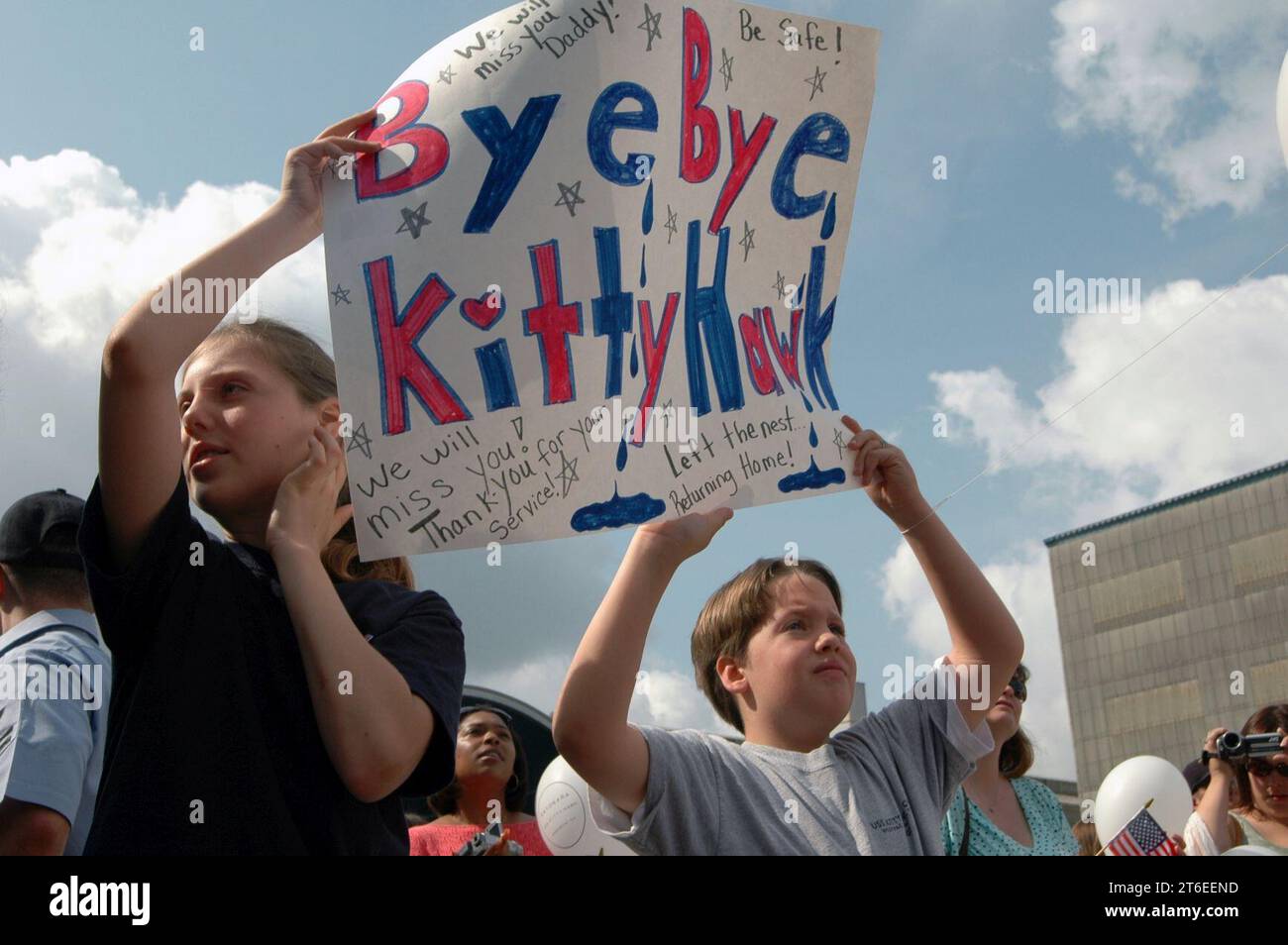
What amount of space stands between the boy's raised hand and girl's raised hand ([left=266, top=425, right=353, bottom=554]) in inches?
21.5

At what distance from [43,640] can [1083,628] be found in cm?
6480

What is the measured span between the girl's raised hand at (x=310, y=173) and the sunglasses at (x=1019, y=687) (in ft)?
8.07

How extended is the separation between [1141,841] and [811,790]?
2.47ft

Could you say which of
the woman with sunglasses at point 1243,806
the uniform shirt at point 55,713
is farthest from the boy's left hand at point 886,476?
the woman with sunglasses at point 1243,806

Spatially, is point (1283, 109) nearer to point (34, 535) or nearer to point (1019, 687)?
point (1019, 687)

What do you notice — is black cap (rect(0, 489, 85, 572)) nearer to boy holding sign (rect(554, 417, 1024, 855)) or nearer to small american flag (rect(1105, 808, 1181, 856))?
boy holding sign (rect(554, 417, 1024, 855))

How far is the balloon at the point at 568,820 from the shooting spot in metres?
3.97

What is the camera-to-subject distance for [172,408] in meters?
1.81

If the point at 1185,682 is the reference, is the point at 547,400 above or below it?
below

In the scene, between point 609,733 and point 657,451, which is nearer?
point 609,733

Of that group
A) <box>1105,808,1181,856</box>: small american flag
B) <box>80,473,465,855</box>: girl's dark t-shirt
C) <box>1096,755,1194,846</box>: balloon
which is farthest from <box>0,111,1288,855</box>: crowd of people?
<box>1096,755,1194,846</box>: balloon

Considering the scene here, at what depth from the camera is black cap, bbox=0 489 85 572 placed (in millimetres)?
2654
